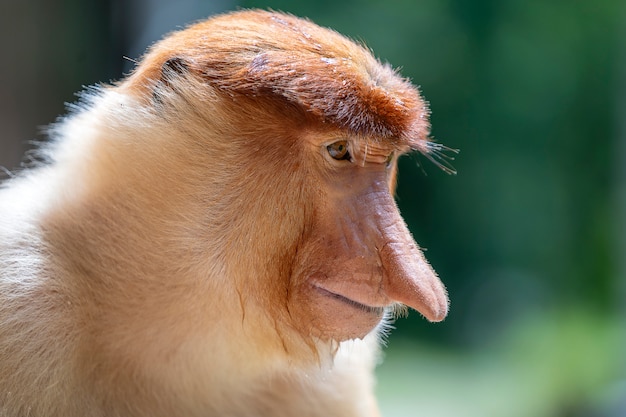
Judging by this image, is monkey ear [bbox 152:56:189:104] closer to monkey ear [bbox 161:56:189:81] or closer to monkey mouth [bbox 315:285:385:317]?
monkey ear [bbox 161:56:189:81]

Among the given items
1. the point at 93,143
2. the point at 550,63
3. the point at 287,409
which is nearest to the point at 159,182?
the point at 93,143

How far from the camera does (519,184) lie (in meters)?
5.94

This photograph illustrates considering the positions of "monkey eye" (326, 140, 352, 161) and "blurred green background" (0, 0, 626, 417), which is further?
"blurred green background" (0, 0, 626, 417)

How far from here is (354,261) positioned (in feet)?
5.10

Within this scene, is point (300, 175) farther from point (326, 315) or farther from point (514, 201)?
point (514, 201)

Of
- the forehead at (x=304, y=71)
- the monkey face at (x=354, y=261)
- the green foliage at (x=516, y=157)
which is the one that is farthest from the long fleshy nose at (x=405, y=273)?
the green foliage at (x=516, y=157)

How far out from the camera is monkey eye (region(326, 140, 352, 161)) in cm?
165

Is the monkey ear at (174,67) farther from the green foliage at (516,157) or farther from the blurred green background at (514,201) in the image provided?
the green foliage at (516,157)

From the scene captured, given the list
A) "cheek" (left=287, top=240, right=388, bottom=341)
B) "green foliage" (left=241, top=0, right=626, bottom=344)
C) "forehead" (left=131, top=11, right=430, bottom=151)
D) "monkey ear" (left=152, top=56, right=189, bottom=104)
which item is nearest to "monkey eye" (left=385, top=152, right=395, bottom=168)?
"forehead" (left=131, top=11, right=430, bottom=151)

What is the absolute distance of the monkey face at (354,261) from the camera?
1540mm

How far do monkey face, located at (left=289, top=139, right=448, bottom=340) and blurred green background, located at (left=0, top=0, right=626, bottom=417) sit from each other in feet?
11.5

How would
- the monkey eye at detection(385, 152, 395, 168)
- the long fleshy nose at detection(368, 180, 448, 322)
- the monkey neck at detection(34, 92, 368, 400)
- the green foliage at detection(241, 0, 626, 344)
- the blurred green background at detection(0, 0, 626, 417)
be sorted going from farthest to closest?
1. the green foliage at detection(241, 0, 626, 344)
2. the blurred green background at detection(0, 0, 626, 417)
3. the monkey eye at detection(385, 152, 395, 168)
4. the monkey neck at detection(34, 92, 368, 400)
5. the long fleshy nose at detection(368, 180, 448, 322)

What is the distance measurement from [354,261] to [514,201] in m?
4.66

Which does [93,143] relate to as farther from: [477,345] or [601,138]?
[601,138]
